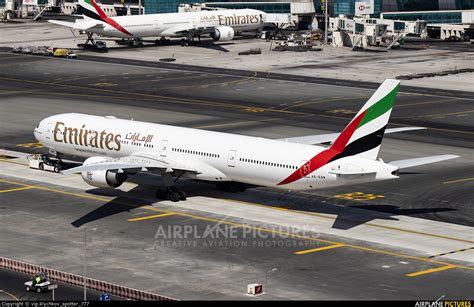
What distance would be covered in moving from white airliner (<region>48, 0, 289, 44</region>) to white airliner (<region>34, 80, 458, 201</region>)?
93407 mm

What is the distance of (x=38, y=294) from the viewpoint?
5878cm

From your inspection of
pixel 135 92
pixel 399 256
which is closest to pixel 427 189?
pixel 399 256

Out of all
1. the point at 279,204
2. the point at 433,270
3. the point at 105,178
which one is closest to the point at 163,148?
the point at 105,178

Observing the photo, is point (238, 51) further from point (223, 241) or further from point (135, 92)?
point (223, 241)

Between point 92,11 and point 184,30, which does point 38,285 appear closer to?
point 92,11

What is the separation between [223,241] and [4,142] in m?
41.9

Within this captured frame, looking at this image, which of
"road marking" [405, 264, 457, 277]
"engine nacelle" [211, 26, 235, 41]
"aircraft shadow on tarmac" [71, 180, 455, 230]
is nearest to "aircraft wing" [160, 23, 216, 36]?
"engine nacelle" [211, 26, 235, 41]

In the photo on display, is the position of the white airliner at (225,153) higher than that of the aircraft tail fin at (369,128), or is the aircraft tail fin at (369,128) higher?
the aircraft tail fin at (369,128)

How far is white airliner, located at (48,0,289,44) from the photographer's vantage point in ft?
601

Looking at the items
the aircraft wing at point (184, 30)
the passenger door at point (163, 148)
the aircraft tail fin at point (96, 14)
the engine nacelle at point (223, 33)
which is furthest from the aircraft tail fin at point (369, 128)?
the engine nacelle at point (223, 33)

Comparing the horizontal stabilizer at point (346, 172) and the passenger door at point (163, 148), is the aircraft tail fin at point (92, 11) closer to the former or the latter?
the passenger door at point (163, 148)

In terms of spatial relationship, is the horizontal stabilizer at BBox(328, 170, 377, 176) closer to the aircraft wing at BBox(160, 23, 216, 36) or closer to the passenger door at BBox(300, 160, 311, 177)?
the passenger door at BBox(300, 160, 311, 177)

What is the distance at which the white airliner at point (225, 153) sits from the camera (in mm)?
72875

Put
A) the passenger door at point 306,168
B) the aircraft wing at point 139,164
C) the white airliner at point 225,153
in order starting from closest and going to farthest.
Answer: the white airliner at point 225,153, the passenger door at point 306,168, the aircraft wing at point 139,164
